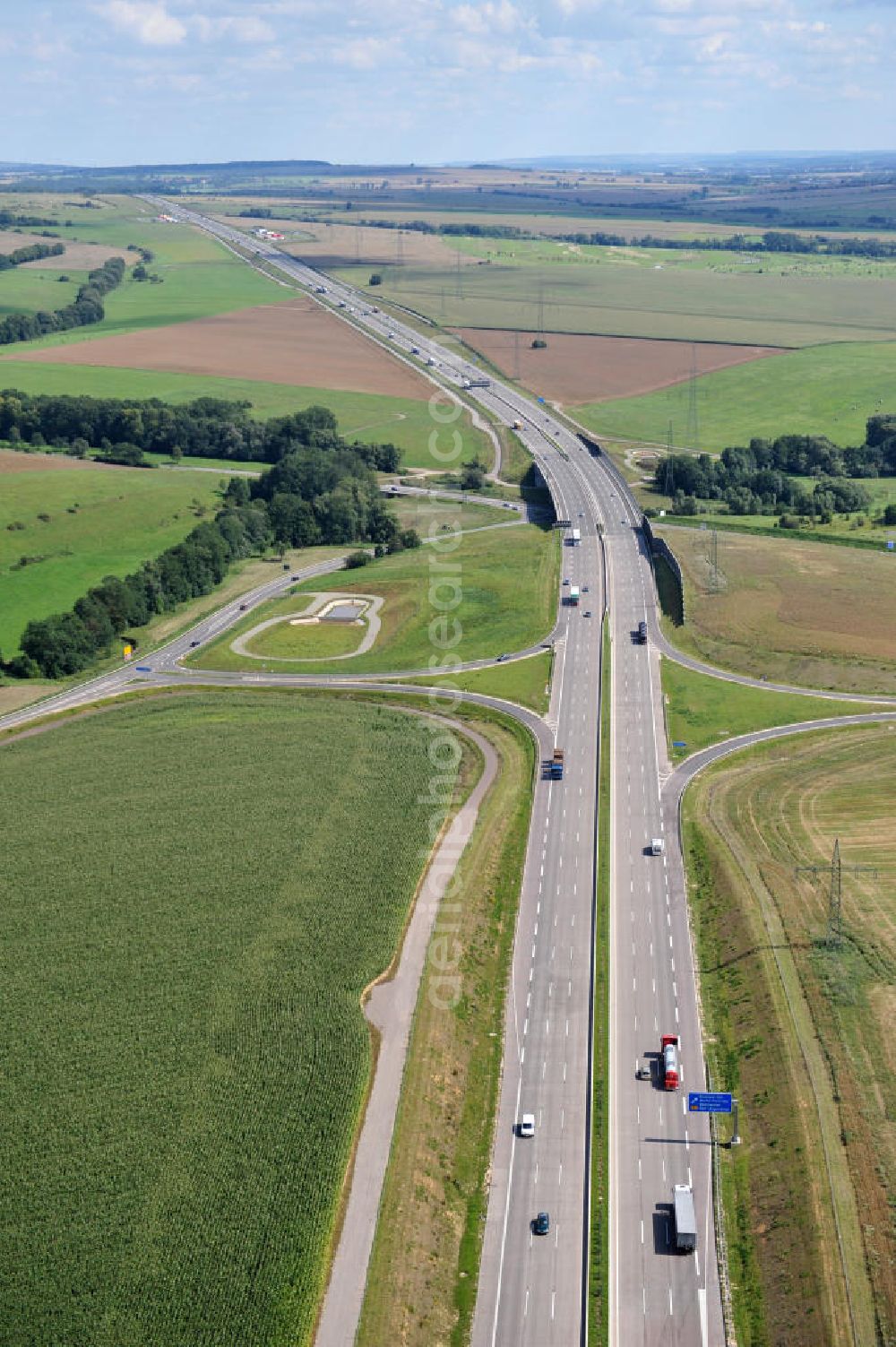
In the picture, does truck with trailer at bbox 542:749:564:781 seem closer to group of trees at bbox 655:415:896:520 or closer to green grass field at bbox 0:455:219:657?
green grass field at bbox 0:455:219:657

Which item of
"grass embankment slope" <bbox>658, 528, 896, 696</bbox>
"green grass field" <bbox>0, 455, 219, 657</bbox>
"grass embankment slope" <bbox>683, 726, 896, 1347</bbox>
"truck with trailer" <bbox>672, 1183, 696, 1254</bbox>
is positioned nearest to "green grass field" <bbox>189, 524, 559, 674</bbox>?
"grass embankment slope" <bbox>658, 528, 896, 696</bbox>

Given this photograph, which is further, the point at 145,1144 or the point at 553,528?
the point at 553,528

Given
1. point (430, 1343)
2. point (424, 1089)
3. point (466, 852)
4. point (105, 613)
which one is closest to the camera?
point (430, 1343)

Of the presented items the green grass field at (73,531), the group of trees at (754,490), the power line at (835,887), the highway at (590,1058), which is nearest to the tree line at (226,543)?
the green grass field at (73,531)

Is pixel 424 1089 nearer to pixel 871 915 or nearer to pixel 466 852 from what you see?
pixel 466 852

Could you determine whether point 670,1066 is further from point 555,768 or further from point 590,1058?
point 555,768

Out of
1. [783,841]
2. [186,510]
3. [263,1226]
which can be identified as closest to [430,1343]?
[263,1226]

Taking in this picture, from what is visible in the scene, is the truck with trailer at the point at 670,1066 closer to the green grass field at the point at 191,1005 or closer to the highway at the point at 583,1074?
the highway at the point at 583,1074
